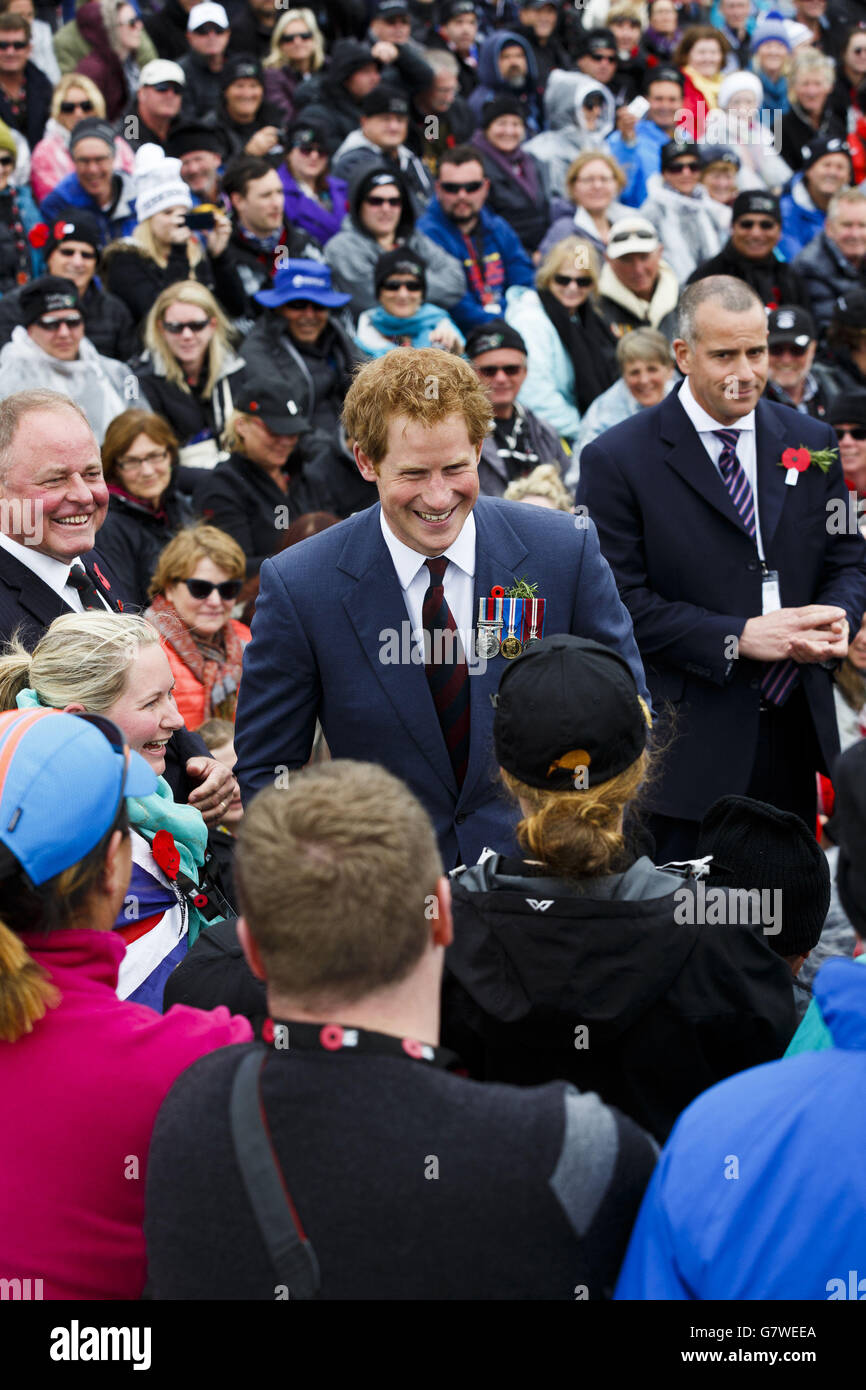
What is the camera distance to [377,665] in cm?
331

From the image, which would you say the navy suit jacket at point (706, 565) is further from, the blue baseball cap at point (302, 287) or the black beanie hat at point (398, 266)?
the black beanie hat at point (398, 266)

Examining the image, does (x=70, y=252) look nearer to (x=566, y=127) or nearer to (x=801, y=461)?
(x=801, y=461)

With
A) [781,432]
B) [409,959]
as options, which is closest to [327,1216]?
[409,959]

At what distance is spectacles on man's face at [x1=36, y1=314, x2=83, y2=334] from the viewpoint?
6.67 metres

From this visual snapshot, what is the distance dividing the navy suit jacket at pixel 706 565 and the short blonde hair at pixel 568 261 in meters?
4.05

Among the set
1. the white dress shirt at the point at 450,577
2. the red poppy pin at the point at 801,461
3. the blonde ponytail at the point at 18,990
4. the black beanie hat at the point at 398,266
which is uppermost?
the black beanie hat at the point at 398,266

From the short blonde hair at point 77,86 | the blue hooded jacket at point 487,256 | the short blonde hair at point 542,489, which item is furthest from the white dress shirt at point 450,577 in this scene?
the short blonde hair at point 77,86

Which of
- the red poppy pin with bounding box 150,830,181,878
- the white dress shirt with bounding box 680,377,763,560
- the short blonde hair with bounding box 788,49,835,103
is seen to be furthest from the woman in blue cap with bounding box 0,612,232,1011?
the short blonde hair with bounding box 788,49,835,103

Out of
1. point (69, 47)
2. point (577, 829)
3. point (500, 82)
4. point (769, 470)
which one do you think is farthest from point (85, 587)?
point (500, 82)

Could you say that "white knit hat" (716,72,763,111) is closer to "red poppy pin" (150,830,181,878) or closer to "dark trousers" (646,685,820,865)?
"dark trousers" (646,685,820,865)

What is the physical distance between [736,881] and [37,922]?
4.64 feet

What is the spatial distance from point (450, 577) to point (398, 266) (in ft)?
15.7

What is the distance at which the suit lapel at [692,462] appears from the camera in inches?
173
